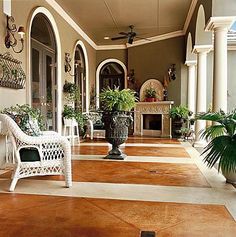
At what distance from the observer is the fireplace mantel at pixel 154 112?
34.0ft

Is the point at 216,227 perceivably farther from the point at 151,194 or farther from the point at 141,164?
the point at 141,164

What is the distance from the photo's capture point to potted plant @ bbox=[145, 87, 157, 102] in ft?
34.9

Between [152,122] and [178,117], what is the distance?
57.5 inches

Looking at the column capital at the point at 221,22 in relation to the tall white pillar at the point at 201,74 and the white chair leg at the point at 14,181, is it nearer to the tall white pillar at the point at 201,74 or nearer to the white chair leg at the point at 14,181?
the tall white pillar at the point at 201,74

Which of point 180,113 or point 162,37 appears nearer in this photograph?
point 180,113

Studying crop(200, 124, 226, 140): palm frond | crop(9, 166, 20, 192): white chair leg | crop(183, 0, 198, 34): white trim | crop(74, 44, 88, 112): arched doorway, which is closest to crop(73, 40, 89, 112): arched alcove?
crop(74, 44, 88, 112): arched doorway

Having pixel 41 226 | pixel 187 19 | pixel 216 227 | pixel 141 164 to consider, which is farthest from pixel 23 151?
pixel 187 19

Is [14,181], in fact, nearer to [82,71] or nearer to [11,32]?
[11,32]

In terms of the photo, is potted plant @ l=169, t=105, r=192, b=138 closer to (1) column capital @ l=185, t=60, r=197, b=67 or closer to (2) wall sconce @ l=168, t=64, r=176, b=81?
(2) wall sconce @ l=168, t=64, r=176, b=81

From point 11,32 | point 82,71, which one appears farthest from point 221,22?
point 82,71

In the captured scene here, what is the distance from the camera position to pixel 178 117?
31.9ft

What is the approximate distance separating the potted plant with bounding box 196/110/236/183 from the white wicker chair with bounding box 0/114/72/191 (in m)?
1.78

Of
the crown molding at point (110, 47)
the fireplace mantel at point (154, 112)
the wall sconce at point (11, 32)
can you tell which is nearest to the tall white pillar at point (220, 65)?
the wall sconce at point (11, 32)

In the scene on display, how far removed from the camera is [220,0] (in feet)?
17.3
